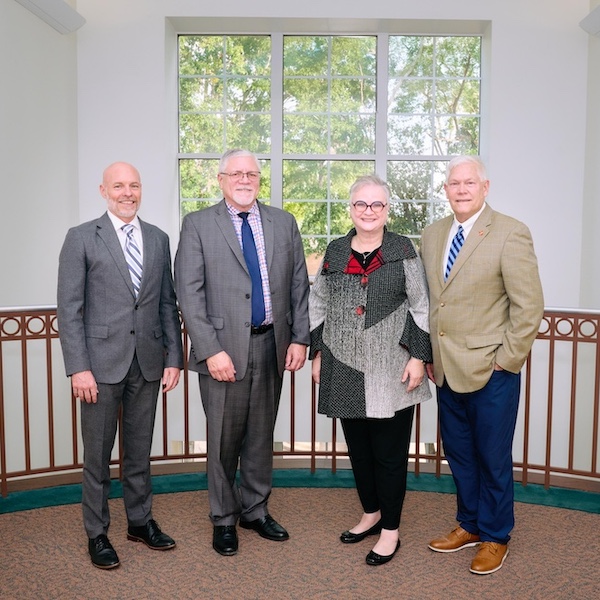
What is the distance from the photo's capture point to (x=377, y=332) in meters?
2.64

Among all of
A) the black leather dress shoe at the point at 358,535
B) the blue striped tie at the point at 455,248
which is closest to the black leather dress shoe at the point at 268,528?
the black leather dress shoe at the point at 358,535

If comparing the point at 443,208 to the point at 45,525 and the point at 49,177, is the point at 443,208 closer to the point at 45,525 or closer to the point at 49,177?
the point at 49,177

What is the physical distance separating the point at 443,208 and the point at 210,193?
6.82 feet

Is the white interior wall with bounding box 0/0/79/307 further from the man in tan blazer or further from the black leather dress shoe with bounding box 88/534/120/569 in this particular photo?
the man in tan blazer

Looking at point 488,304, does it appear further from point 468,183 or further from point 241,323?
point 241,323

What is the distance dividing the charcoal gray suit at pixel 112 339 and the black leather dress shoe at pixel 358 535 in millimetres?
902

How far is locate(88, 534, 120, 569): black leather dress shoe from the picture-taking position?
2.69 metres

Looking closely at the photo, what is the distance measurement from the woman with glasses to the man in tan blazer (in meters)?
0.11

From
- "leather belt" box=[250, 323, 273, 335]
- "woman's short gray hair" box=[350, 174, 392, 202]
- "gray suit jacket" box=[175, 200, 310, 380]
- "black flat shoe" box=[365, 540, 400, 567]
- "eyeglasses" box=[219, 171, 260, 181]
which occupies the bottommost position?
"black flat shoe" box=[365, 540, 400, 567]

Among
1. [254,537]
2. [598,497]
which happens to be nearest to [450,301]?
[254,537]

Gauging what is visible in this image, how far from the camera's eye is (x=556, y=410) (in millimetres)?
5508

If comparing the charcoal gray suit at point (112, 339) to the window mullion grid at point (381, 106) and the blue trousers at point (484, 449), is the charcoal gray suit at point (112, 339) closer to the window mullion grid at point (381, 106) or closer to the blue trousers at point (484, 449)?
the blue trousers at point (484, 449)

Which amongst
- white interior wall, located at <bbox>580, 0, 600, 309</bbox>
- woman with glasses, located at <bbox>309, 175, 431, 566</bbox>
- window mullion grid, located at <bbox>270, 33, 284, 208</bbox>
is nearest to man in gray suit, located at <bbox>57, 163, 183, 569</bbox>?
woman with glasses, located at <bbox>309, 175, 431, 566</bbox>

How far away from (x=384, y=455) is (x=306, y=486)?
3.53ft
